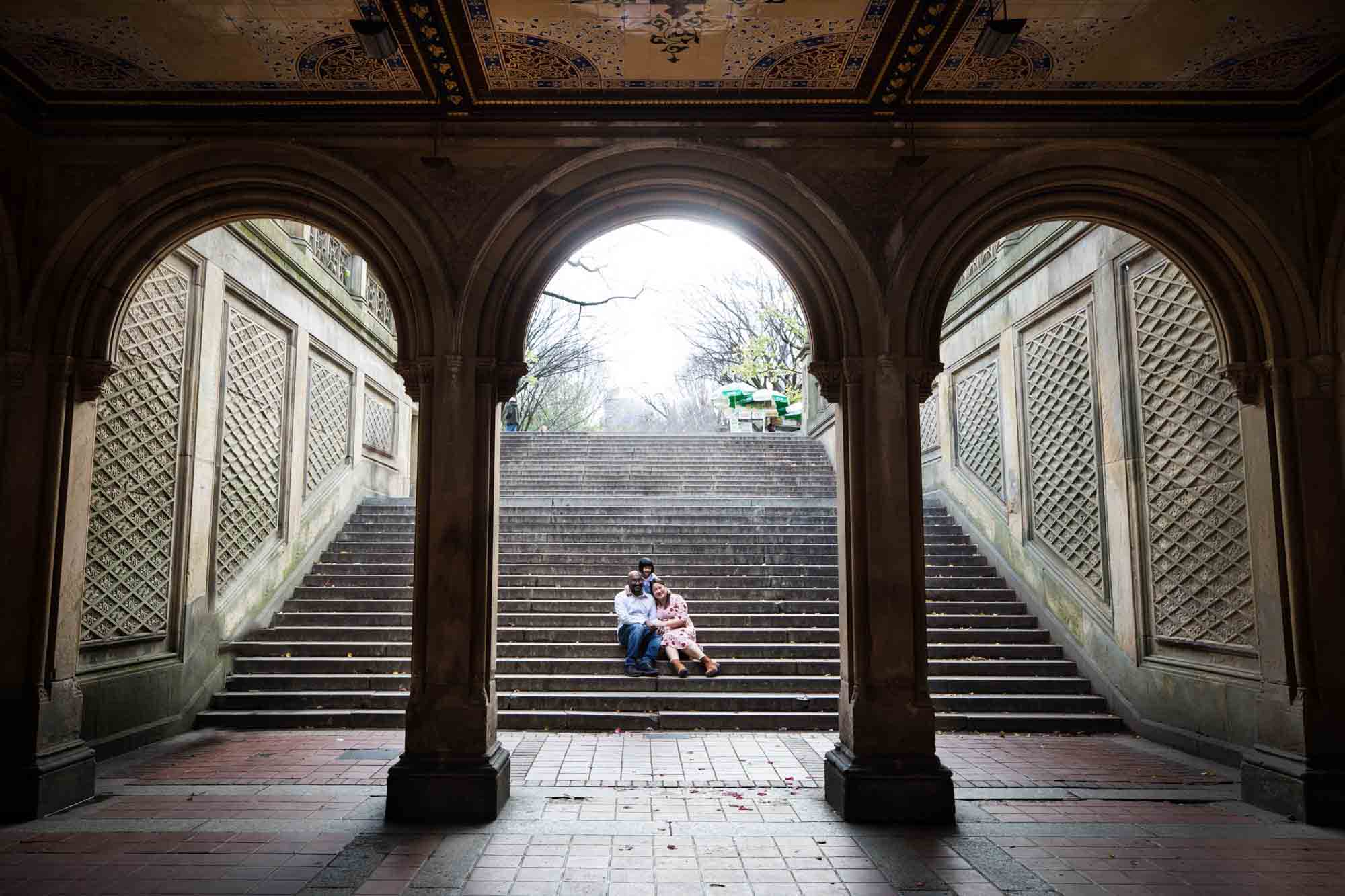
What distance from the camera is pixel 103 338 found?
5.73 meters

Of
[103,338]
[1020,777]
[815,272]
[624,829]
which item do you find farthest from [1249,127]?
[103,338]

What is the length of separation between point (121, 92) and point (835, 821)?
6.23m

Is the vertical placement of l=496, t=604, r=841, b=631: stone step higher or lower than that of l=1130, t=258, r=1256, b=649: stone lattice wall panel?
lower

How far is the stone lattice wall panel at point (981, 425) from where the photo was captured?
10438 mm

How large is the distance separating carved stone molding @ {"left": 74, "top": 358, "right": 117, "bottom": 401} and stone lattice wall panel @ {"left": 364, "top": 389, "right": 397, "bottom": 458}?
24.5 ft

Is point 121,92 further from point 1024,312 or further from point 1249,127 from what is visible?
point 1024,312

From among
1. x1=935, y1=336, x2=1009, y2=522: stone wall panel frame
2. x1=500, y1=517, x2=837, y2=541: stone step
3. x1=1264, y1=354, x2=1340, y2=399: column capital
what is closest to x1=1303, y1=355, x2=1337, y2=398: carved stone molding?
x1=1264, y1=354, x2=1340, y2=399: column capital

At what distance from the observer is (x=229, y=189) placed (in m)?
5.77

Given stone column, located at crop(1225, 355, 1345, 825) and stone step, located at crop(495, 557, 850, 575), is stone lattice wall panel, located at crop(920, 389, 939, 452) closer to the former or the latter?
stone step, located at crop(495, 557, 850, 575)

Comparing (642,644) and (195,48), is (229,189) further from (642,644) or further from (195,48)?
(642,644)

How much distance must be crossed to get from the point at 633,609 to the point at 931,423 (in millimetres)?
6314

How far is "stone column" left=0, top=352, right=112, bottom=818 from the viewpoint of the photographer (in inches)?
206

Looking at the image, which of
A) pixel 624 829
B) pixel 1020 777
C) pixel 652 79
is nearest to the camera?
pixel 624 829

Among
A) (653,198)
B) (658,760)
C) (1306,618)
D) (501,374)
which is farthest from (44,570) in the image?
(1306,618)
